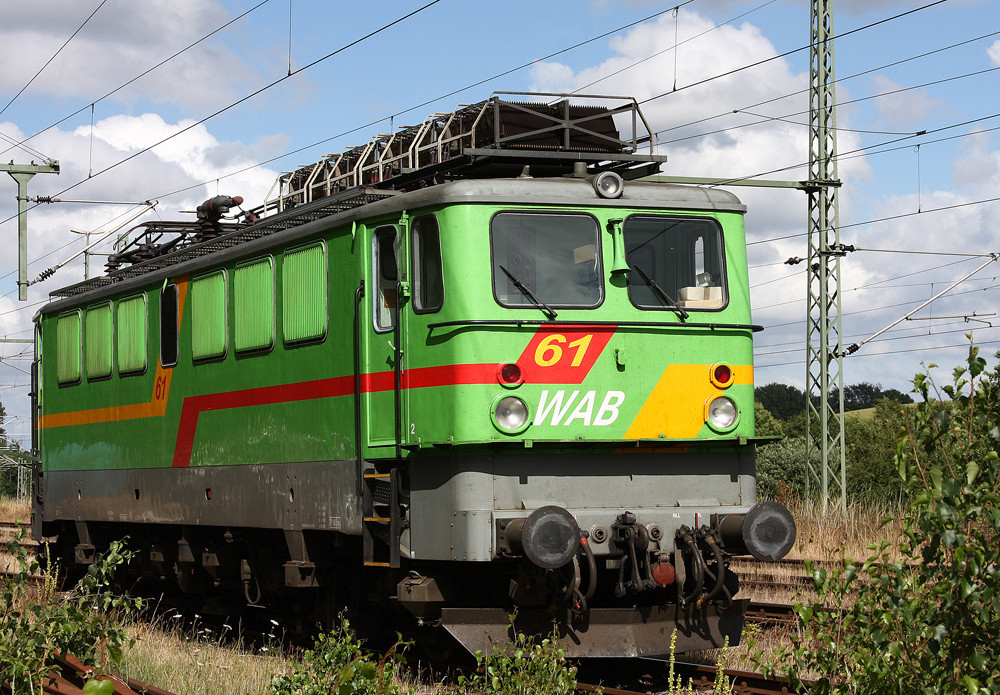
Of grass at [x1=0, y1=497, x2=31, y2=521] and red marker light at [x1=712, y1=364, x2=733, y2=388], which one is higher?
red marker light at [x1=712, y1=364, x2=733, y2=388]

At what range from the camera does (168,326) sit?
1286cm

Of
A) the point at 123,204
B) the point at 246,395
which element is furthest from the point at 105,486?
the point at 123,204

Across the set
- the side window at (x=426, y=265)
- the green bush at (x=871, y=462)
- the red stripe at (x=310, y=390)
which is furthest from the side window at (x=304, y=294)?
the green bush at (x=871, y=462)

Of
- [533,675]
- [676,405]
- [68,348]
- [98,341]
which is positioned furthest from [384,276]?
[68,348]

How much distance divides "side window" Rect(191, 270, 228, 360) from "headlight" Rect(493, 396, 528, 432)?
145 inches

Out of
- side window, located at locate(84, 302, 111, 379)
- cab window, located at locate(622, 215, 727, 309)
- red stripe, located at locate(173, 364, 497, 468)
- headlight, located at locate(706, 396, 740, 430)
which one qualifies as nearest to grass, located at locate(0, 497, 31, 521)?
side window, located at locate(84, 302, 111, 379)

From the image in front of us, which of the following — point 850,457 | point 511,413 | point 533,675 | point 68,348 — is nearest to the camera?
point 533,675

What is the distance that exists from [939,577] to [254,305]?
23.1 feet

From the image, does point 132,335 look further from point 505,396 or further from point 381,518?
point 505,396

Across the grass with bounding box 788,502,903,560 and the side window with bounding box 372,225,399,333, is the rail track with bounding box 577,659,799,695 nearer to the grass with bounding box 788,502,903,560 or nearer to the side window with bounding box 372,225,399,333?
the side window with bounding box 372,225,399,333

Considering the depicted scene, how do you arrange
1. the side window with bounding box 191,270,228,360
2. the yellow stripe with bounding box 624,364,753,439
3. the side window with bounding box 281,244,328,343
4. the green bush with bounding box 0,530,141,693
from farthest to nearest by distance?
1. the side window with bounding box 191,270,228,360
2. the side window with bounding box 281,244,328,343
3. the yellow stripe with bounding box 624,364,753,439
4. the green bush with bounding box 0,530,141,693

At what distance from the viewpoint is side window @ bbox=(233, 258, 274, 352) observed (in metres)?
11.0

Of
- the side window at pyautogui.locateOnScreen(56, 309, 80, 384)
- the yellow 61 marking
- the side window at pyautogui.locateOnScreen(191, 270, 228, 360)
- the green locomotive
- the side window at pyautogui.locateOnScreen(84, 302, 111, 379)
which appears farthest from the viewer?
the side window at pyautogui.locateOnScreen(56, 309, 80, 384)

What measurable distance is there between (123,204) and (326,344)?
17.9 metres
